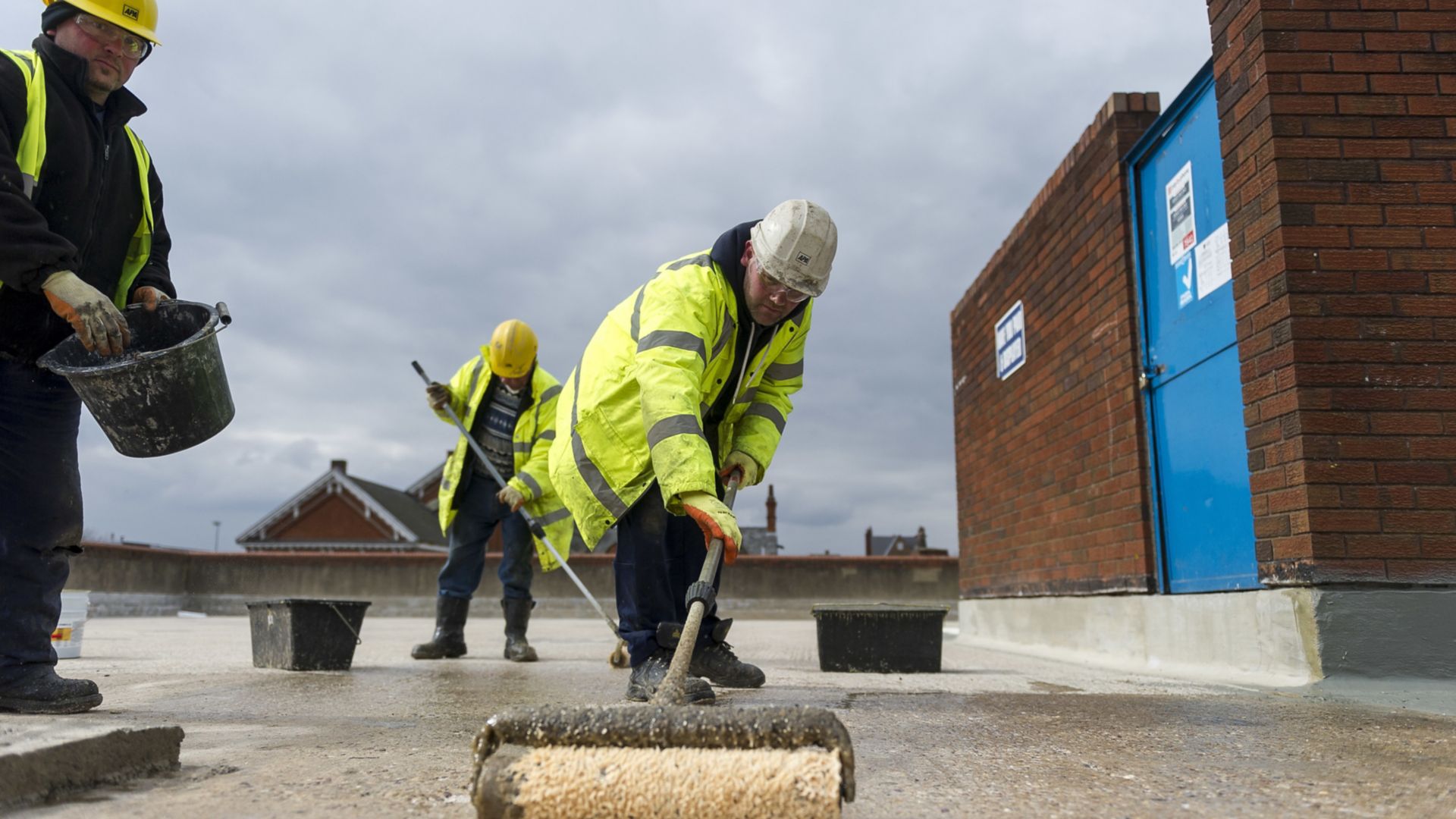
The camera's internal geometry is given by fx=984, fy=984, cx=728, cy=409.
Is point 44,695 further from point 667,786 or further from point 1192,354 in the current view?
point 1192,354

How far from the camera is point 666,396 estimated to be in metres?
2.74

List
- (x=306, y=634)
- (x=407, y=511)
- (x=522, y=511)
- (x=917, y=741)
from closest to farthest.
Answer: (x=917, y=741), (x=306, y=634), (x=522, y=511), (x=407, y=511)

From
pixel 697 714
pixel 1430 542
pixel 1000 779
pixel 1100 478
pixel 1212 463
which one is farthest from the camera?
pixel 1100 478

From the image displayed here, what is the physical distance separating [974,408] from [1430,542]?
4729 millimetres

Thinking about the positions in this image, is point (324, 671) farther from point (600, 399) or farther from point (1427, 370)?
point (1427, 370)

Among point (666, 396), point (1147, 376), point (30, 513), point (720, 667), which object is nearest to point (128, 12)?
point (30, 513)

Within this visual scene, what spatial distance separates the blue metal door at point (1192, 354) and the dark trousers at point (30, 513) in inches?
160

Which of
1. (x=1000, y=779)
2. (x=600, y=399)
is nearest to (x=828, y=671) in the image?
(x=600, y=399)

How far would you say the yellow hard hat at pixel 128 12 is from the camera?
257 cm

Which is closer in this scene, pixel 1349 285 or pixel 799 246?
pixel 799 246

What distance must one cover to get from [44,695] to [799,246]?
234 centimetres

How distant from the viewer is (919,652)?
180 inches

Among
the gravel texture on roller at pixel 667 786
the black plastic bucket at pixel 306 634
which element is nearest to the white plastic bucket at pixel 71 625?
the black plastic bucket at pixel 306 634

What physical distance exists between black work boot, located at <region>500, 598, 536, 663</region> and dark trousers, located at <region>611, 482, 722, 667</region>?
86.9 inches
